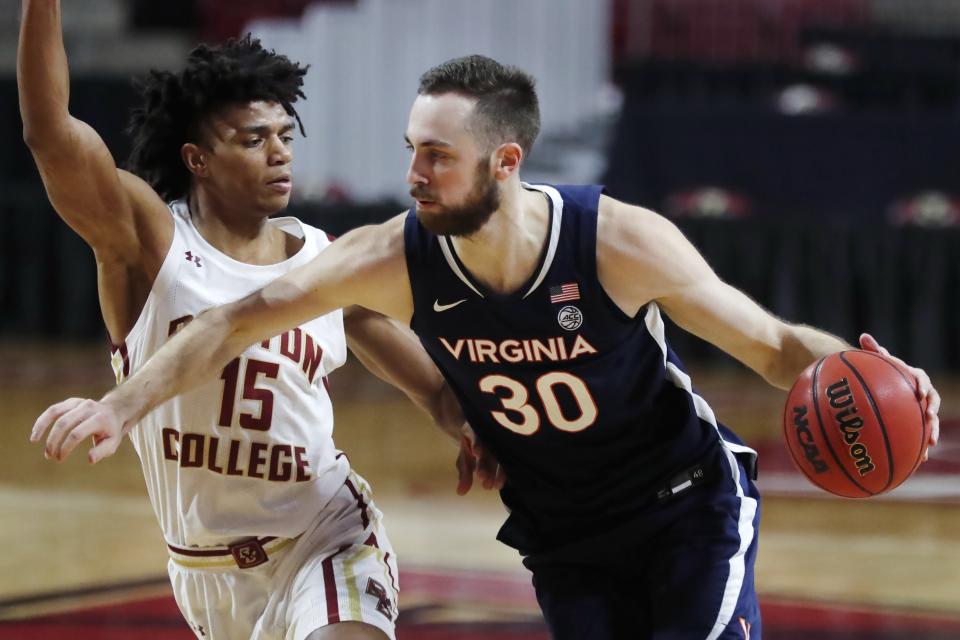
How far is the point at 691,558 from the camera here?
334 cm

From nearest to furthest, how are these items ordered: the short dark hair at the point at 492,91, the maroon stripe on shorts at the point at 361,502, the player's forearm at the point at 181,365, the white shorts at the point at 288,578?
1. the player's forearm at the point at 181,365
2. the short dark hair at the point at 492,91
3. the white shorts at the point at 288,578
4. the maroon stripe on shorts at the point at 361,502

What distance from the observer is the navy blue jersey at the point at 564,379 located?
3.22 metres

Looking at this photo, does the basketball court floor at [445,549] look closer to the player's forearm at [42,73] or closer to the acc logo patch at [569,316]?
the acc logo patch at [569,316]

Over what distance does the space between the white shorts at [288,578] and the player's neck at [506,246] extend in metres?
0.81

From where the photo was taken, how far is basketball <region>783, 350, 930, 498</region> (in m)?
3.11

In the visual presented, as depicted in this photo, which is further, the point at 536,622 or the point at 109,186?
the point at 536,622

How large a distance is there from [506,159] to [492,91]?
0.16 meters

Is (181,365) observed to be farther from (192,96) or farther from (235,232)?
(192,96)

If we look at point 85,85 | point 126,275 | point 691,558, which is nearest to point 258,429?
point 126,275

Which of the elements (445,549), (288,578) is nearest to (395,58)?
(445,549)

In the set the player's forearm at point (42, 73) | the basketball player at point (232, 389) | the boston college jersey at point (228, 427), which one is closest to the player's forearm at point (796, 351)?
the basketball player at point (232, 389)

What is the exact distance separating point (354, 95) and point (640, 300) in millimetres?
11225

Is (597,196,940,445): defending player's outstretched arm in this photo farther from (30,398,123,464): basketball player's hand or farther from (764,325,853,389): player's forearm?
(30,398,123,464): basketball player's hand

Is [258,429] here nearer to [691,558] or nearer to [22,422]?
[691,558]
